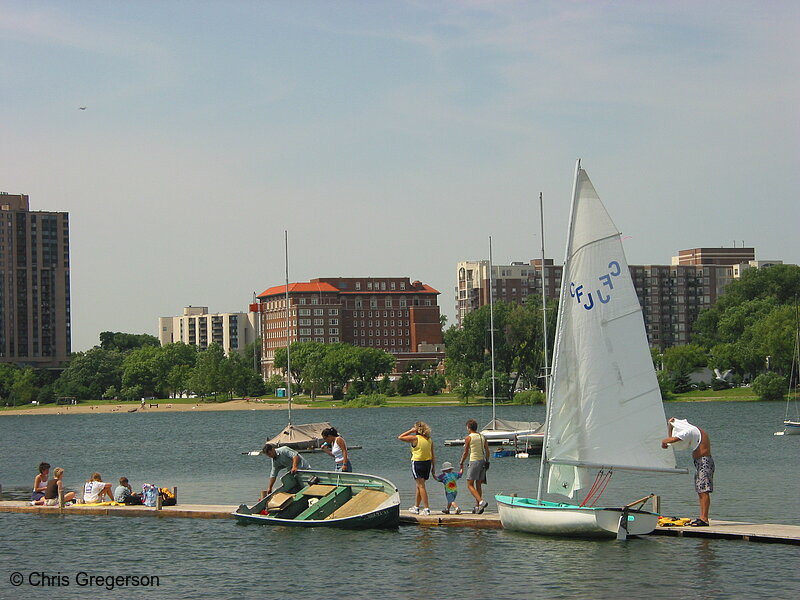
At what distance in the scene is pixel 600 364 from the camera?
27469mm

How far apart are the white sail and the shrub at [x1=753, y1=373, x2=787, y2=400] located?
118m

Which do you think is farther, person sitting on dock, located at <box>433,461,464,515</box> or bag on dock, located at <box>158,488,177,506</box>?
bag on dock, located at <box>158,488,177,506</box>

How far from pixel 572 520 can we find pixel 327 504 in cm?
669

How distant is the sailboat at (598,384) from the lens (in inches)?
1069

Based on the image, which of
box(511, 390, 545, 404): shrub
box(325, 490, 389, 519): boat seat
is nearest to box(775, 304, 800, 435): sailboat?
box(511, 390, 545, 404): shrub

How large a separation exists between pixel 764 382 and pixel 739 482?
96.2 m

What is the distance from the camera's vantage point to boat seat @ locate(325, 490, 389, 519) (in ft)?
99.7

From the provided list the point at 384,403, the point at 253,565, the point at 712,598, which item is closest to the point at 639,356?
the point at 712,598

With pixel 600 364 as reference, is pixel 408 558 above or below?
below

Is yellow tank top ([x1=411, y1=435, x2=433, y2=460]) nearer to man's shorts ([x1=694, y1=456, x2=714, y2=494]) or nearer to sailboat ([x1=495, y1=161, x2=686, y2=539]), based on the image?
sailboat ([x1=495, y1=161, x2=686, y2=539])

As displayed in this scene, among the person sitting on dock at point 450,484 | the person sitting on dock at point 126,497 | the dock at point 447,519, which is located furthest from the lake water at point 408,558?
the person sitting on dock at point 450,484

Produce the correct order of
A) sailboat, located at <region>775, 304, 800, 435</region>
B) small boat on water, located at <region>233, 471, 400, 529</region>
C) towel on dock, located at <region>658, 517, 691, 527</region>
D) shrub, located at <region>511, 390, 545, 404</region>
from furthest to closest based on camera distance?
shrub, located at <region>511, 390, 545, 404</region> < sailboat, located at <region>775, 304, 800, 435</region> < small boat on water, located at <region>233, 471, 400, 529</region> < towel on dock, located at <region>658, 517, 691, 527</region>

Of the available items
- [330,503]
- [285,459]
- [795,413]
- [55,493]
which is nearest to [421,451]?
[330,503]

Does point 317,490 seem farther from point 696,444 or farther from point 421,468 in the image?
point 696,444
